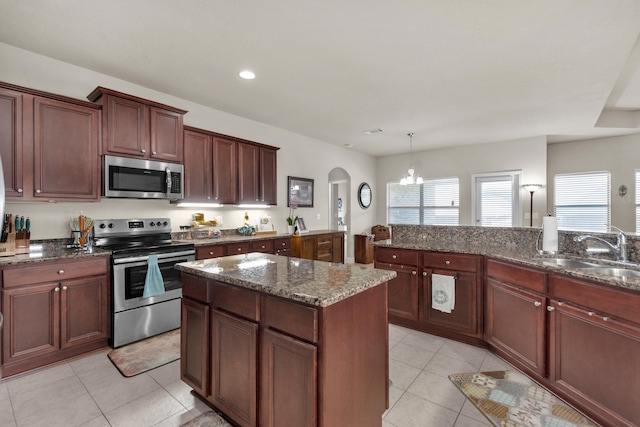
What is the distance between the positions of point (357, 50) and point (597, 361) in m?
2.82

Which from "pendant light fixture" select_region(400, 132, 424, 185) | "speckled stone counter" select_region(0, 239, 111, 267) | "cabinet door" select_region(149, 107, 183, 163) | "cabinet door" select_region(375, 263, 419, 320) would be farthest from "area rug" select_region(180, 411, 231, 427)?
"pendant light fixture" select_region(400, 132, 424, 185)

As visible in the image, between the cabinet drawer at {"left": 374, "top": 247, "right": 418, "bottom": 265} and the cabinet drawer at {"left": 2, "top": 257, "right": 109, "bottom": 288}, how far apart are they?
268 centimetres

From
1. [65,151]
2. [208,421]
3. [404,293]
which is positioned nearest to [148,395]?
[208,421]

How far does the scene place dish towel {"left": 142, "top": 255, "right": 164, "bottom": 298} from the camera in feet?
9.38

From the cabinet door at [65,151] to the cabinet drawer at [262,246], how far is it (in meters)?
1.79

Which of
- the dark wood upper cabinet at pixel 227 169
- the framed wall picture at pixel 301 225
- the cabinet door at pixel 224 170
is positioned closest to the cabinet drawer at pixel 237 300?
the dark wood upper cabinet at pixel 227 169

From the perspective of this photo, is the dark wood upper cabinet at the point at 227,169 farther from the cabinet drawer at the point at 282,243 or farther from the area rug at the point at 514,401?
the area rug at the point at 514,401

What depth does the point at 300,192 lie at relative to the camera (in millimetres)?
5570

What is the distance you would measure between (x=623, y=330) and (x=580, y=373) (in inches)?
16.6

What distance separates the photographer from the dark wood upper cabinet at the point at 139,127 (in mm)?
2918

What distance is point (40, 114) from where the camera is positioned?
2.56 meters

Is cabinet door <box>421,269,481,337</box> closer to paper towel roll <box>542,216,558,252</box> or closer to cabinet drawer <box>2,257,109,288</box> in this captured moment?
paper towel roll <box>542,216,558,252</box>

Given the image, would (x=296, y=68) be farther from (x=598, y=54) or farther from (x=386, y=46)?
(x=598, y=54)

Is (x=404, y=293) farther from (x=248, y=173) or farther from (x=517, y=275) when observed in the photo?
(x=248, y=173)
